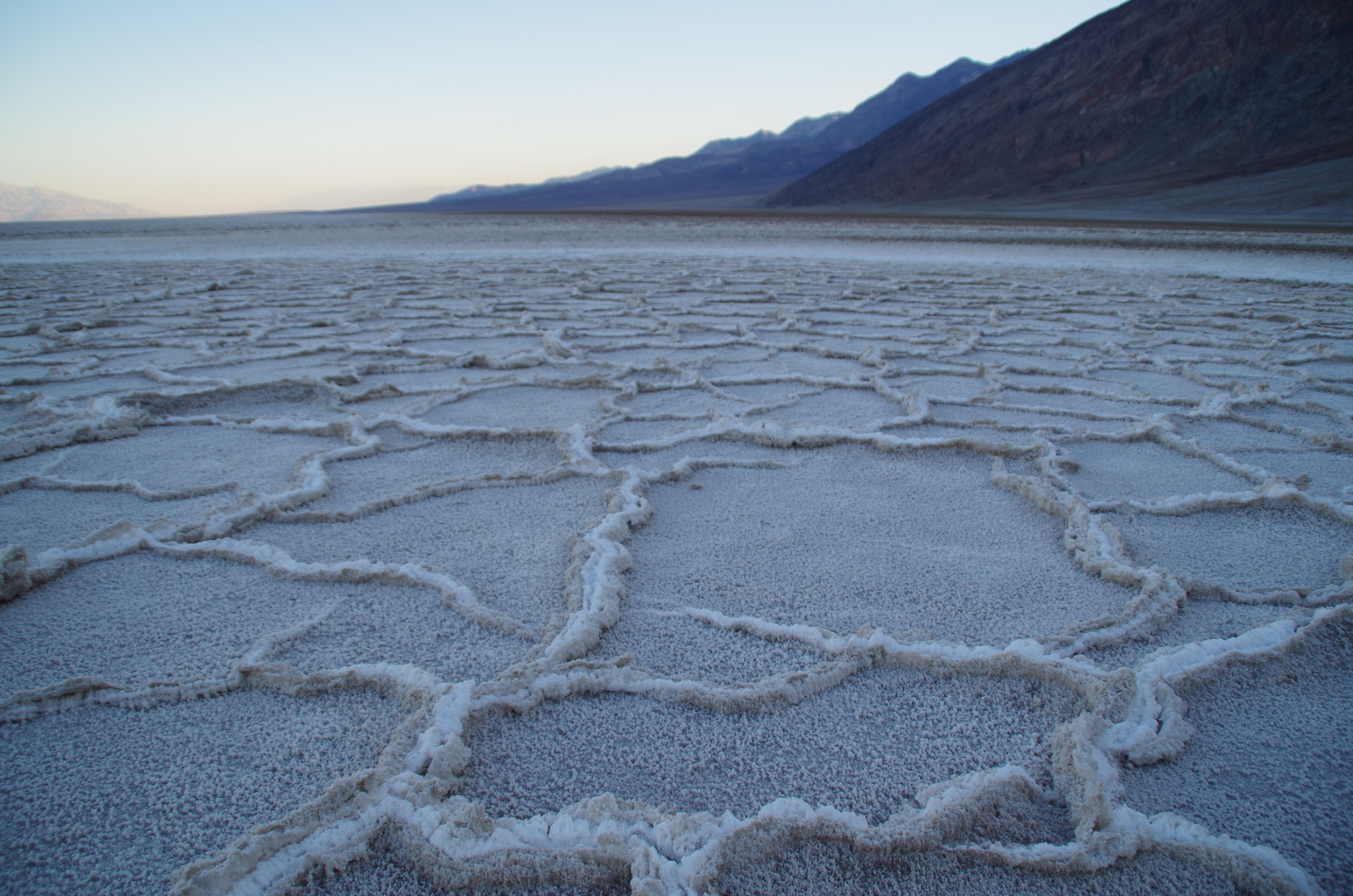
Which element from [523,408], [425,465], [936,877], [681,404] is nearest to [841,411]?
[681,404]

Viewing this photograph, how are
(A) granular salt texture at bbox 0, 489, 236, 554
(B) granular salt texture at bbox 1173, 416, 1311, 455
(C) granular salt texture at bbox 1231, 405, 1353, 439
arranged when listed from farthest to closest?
(C) granular salt texture at bbox 1231, 405, 1353, 439 → (B) granular salt texture at bbox 1173, 416, 1311, 455 → (A) granular salt texture at bbox 0, 489, 236, 554

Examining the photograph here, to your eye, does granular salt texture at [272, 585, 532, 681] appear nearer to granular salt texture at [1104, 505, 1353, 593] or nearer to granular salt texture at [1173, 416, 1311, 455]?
granular salt texture at [1104, 505, 1353, 593]

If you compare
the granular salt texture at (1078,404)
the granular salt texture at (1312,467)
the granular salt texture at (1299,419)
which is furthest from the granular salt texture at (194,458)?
the granular salt texture at (1299,419)

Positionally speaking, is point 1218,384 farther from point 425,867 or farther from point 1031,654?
point 425,867

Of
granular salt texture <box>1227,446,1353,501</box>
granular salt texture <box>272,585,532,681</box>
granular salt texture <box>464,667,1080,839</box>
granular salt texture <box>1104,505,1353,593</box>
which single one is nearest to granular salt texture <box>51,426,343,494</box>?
granular salt texture <box>272,585,532,681</box>

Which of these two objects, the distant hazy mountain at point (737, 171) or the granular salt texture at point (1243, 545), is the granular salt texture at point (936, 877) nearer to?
the granular salt texture at point (1243, 545)

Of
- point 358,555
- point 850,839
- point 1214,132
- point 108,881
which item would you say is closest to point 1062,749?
point 850,839
